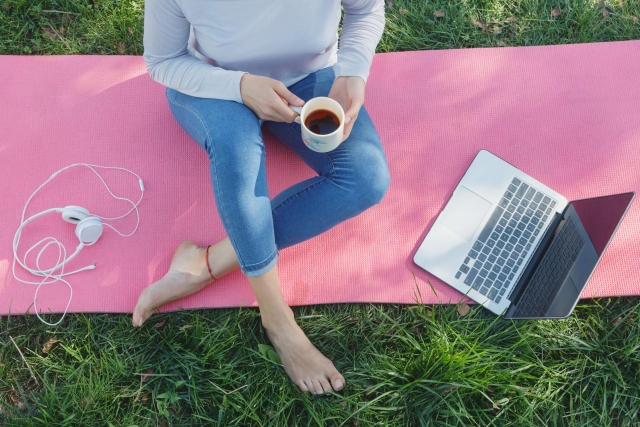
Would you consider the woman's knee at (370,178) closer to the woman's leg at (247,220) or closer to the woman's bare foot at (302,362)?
the woman's leg at (247,220)

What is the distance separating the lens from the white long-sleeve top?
Result: 1.68 m

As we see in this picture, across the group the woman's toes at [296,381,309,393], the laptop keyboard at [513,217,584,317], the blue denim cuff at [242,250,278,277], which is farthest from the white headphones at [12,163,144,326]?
the laptop keyboard at [513,217,584,317]

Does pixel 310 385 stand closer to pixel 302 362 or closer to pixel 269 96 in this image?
pixel 302 362

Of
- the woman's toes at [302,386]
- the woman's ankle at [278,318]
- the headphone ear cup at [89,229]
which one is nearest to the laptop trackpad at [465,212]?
the woman's ankle at [278,318]

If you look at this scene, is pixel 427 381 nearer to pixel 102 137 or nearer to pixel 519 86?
pixel 519 86

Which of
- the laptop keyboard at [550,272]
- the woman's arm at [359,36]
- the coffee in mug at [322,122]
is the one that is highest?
the woman's arm at [359,36]

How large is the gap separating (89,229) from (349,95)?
1227 mm

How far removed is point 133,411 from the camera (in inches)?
79.0

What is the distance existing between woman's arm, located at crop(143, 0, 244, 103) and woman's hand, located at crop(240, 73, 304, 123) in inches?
1.4

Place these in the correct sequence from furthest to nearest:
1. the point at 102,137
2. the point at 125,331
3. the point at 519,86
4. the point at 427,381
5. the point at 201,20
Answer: the point at 519,86 < the point at 102,137 < the point at 125,331 < the point at 427,381 < the point at 201,20

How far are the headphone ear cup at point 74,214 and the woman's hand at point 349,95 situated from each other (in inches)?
46.0

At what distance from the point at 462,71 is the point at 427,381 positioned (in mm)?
1524

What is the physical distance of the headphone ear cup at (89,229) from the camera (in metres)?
2.09

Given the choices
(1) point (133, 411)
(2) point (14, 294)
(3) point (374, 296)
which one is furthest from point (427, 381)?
(2) point (14, 294)
